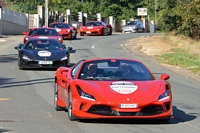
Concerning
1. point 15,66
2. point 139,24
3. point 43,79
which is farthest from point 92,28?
point 43,79

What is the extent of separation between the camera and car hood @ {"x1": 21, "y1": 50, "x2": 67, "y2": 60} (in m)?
20.9

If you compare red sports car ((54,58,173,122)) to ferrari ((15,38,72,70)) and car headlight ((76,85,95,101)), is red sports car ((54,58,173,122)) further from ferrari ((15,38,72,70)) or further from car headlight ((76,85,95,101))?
ferrari ((15,38,72,70))

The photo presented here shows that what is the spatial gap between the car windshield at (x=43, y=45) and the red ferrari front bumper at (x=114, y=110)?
40.3 feet

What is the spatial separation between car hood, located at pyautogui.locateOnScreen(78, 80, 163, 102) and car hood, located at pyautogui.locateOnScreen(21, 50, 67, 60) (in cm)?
1095

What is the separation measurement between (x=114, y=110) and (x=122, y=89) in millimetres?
461

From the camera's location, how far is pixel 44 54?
21.0 meters

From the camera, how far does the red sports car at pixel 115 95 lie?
376 inches

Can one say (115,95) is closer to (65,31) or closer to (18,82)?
(18,82)

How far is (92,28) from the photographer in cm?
4678

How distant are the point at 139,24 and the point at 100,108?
176 feet

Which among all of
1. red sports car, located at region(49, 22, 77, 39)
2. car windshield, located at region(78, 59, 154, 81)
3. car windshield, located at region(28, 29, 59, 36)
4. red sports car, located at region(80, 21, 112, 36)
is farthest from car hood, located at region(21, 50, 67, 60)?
red sports car, located at region(80, 21, 112, 36)

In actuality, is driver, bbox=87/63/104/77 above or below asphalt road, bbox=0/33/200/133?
above

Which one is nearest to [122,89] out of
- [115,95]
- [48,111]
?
[115,95]

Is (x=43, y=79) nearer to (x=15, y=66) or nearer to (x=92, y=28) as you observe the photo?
(x=15, y=66)
